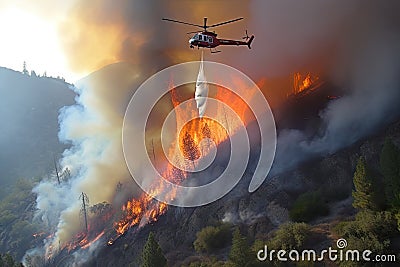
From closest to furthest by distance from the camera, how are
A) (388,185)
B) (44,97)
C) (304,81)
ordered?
(388,185) < (304,81) < (44,97)

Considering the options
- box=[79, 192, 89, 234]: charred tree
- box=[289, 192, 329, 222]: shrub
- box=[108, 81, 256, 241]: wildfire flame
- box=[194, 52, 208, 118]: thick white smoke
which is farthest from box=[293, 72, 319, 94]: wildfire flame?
box=[79, 192, 89, 234]: charred tree

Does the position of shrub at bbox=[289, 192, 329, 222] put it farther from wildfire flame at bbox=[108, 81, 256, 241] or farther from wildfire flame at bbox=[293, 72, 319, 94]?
wildfire flame at bbox=[293, 72, 319, 94]

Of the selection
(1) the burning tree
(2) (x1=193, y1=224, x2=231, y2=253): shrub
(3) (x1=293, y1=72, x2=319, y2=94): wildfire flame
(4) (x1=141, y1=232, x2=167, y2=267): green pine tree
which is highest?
(3) (x1=293, y1=72, x2=319, y2=94): wildfire flame

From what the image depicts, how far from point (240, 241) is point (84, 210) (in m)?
66.1

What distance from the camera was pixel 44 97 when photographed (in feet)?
650

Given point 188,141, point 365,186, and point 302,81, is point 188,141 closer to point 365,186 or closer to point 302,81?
point 302,81

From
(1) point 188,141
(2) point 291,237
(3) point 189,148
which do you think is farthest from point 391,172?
(1) point 188,141

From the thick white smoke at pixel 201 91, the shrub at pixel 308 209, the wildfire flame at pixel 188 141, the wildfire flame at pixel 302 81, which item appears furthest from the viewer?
the thick white smoke at pixel 201 91

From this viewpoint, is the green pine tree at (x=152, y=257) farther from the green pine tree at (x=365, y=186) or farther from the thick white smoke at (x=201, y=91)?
the thick white smoke at (x=201, y=91)

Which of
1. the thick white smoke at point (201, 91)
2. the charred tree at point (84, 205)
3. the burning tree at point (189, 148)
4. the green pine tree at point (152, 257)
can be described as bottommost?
the green pine tree at point (152, 257)

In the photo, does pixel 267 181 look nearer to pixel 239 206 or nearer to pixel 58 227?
pixel 239 206

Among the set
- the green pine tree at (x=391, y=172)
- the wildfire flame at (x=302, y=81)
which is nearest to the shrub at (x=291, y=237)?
the green pine tree at (x=391, y=172)

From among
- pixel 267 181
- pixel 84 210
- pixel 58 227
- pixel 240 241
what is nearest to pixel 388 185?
pixel 240 241

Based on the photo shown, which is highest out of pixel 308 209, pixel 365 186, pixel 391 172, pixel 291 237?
pixel 391 172
